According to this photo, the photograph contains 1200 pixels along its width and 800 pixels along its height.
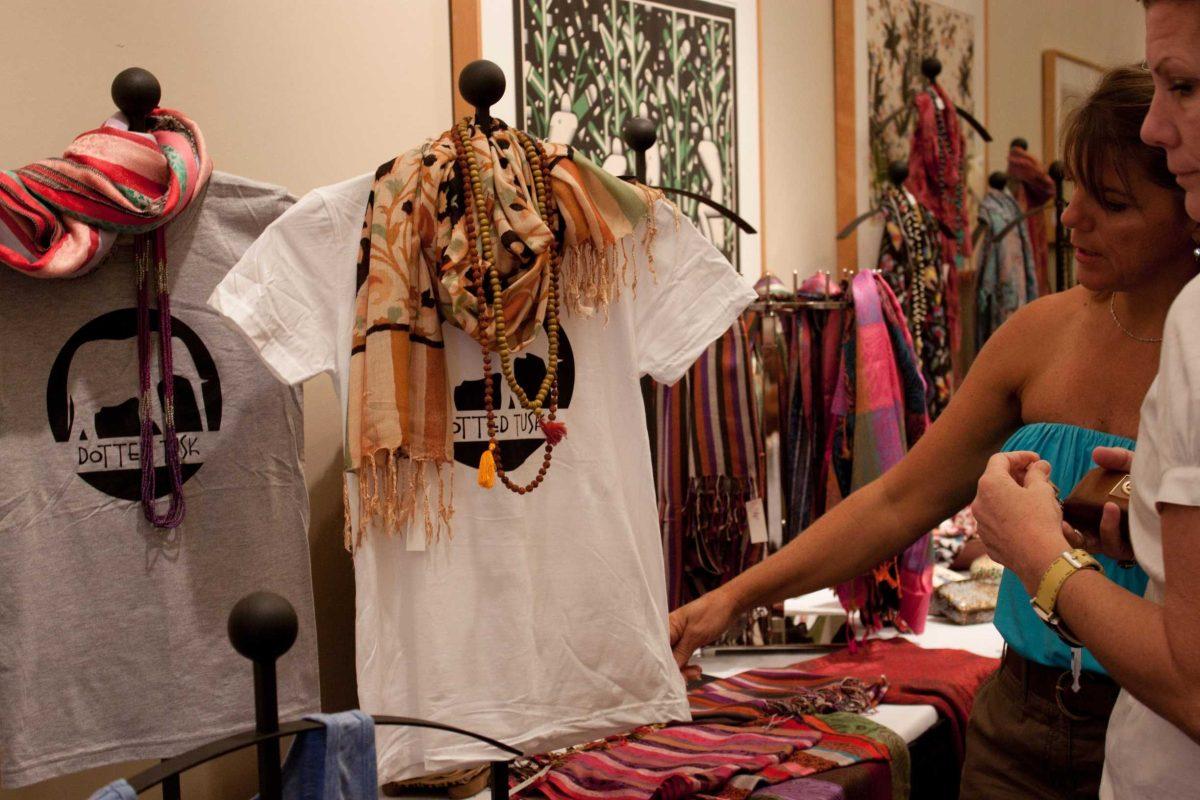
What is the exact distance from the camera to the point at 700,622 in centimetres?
169

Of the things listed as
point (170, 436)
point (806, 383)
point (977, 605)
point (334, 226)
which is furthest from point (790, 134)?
point (170, 436)

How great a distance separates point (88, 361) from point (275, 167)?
0.61 metres

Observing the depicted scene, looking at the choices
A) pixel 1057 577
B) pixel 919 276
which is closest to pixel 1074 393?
pixel 1057 577

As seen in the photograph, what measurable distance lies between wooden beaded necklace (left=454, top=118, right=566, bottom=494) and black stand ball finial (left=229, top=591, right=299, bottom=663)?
2.51ft

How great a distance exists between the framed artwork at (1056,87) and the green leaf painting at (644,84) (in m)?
2.22

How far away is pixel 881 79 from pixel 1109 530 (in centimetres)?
271

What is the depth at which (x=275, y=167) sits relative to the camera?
1957mm

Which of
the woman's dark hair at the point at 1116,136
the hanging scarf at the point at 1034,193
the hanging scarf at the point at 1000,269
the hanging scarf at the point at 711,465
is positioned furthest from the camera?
the hanging scarf at the point at 1034,193

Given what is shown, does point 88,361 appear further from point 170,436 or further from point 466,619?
point 466,619

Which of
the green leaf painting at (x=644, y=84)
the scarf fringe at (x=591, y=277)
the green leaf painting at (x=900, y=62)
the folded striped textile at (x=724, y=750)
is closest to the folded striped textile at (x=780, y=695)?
the folded striped textile at (x=724, y=750)

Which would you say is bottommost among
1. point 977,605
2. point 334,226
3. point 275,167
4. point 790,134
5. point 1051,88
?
point 977,605

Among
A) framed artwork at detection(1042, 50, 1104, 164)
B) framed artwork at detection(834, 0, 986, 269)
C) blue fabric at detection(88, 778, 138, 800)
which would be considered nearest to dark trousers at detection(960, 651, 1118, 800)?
blue fabric at detection(88, 778, 138, 800)

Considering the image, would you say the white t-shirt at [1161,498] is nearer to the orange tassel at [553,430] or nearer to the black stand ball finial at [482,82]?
the orange tassel at [553,430]

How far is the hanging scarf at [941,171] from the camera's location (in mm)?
3332
